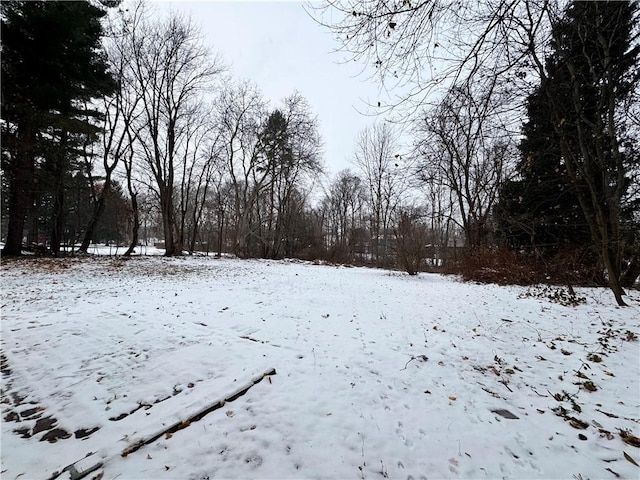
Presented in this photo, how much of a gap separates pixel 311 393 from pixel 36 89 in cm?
1477

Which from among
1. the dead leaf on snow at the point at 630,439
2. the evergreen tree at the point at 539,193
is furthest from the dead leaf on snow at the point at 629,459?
the evergreen tree at the point at 539,193

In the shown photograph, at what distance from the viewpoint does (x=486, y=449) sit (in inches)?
75.5

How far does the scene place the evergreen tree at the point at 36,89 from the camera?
32.2ft

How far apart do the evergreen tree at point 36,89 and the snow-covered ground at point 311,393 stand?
839 centimetres

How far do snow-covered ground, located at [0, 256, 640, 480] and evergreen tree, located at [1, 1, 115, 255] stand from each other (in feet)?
27.5

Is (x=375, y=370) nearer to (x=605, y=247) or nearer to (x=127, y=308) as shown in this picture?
(x=127, y=308)

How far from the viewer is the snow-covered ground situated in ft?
5.86

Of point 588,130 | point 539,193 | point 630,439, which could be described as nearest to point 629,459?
point 630,439

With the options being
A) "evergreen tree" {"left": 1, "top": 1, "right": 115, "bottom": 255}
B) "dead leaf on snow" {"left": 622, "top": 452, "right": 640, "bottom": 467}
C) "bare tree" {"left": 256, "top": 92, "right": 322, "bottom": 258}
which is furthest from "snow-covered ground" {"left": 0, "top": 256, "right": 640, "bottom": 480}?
"bare tree" {"left": 256, "top": 92, "right": 322, "bottom": 258}

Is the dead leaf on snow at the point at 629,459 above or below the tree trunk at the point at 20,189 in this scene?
below

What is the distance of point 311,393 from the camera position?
254cm

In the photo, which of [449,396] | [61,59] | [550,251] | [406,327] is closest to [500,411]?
[449,396]

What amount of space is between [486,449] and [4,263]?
1425 cm

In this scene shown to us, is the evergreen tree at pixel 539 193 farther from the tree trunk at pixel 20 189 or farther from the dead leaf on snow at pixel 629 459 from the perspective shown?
the tree trunk at pixel 20 189
